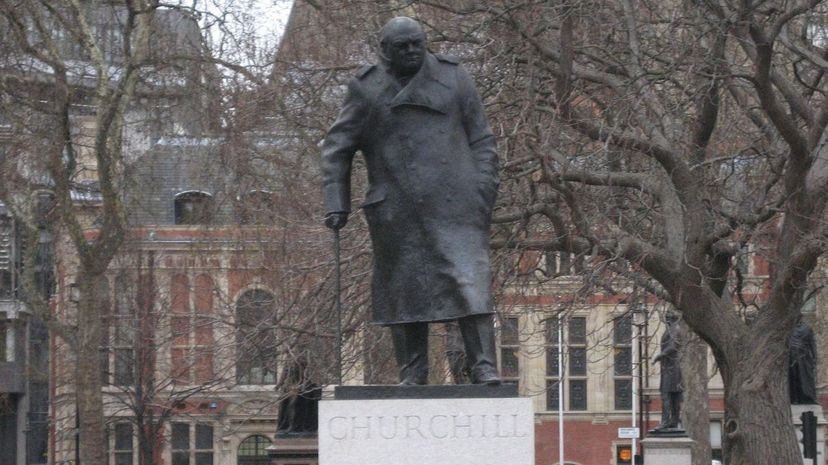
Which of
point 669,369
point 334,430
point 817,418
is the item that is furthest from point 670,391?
point 334,430

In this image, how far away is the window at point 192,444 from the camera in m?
51.5

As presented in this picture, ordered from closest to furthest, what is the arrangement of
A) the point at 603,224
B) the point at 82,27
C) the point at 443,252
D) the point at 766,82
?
the point at 443,252 → the point at 766,82 → the point at 603,224 → the point at 82,27

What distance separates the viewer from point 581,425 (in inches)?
2084

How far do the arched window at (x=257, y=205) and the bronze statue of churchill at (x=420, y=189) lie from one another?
57.9 feet

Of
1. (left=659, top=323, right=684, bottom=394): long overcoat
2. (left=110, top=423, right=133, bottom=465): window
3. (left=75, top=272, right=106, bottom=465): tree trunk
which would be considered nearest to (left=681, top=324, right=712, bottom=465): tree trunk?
(left=659, top=323, right=684, bottom=394): long overcoat

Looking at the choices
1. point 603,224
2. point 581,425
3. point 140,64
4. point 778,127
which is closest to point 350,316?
point 603,224

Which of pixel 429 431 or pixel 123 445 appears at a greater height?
pixel 429 431

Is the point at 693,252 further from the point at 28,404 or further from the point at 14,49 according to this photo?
the point at 28,404

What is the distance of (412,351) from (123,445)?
43.2m

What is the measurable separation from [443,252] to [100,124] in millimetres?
17434

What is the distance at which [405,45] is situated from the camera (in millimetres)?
10680

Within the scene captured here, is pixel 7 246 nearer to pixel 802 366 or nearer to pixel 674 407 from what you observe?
pixel 674 407

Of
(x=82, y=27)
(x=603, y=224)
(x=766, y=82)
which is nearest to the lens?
(x=766, y=82)

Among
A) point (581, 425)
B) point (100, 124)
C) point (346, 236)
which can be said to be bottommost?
point (581, 425)
